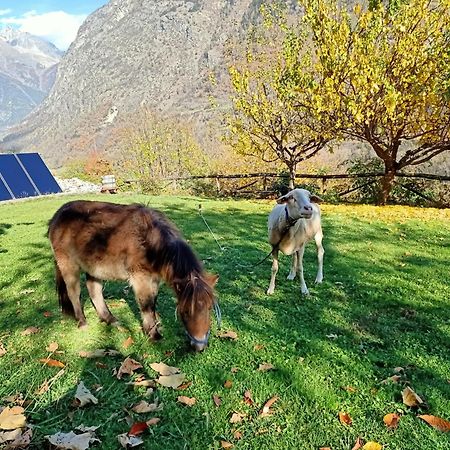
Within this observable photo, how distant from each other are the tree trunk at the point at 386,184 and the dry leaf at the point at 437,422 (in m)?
13.3

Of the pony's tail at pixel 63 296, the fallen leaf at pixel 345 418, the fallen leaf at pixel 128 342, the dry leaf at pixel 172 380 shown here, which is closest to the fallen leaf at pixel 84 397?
the dry leaf at pixel 172 380

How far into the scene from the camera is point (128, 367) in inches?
147

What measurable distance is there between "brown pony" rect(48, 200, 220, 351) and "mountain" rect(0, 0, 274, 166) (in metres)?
62.4

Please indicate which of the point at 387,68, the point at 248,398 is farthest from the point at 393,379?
the point at 387,68

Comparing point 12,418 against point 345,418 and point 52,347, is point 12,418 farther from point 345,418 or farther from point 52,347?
point 345,418

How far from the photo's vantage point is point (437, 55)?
39.8 ft

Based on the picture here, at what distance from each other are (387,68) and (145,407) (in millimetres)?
13260

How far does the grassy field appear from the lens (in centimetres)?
297

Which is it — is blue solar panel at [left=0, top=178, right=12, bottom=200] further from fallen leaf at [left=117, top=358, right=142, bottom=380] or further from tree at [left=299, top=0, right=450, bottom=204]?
fallen leaf at [left=117, top=358, right=142, bottom=380]

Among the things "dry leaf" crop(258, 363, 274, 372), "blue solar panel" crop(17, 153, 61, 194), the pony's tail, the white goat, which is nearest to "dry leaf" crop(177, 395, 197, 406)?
"dry leaf" crop(258, 363, 274, 372)

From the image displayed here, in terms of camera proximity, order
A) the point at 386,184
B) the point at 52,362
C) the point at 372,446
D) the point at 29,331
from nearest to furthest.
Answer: the point at 372,446 < the point at 52,362 < the point at 29,331 < the point at 386,184

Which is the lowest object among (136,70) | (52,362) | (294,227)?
(52,362)

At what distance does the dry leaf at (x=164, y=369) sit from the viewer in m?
3.67

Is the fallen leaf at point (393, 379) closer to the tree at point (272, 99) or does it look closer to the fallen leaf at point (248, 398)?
the fallen leaf at point (248, 398)
